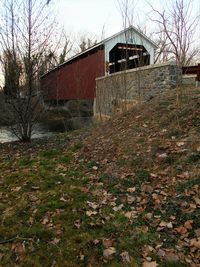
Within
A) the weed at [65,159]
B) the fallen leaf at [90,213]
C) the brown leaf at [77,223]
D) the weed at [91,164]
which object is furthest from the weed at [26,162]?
the brown leaf at [77,223]

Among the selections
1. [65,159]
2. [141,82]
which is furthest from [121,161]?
[141,82]

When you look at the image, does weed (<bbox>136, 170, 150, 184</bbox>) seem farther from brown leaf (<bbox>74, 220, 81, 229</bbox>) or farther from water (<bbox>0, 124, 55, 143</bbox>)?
water (<bbox>0, 124, 55, 143</bbox>)

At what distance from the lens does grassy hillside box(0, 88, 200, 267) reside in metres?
2.58

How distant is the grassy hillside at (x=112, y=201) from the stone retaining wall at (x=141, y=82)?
2796 millimetres

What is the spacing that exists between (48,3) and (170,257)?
7.96 metres

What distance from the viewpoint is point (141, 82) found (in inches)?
380

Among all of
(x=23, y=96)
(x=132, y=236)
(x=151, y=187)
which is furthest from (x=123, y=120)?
(x=132, y=236)

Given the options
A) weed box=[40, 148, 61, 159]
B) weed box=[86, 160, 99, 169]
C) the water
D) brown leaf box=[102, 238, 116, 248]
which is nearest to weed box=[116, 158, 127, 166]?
weed box=[86, 160, 99, 169]

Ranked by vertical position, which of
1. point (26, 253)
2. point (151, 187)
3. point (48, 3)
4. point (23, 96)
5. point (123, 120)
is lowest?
point (26, 253)

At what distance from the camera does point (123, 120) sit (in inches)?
285

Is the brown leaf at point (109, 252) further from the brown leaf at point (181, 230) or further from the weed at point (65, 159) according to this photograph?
the weed at point (65, 159)

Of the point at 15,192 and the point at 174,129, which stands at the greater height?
the point at 174,129

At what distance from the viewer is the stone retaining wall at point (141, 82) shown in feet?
28.0

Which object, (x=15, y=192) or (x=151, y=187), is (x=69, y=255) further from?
(x=15, y=192)
